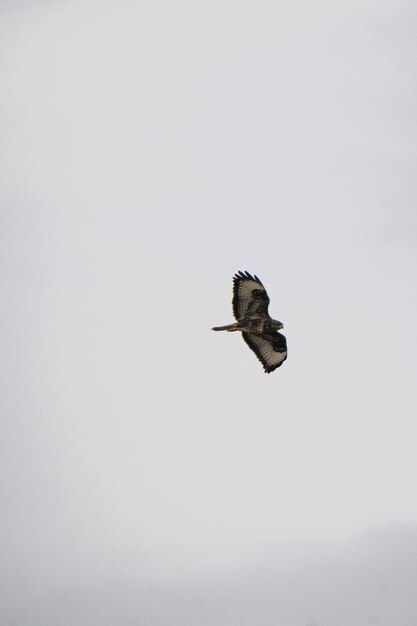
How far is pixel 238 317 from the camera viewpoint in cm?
4347

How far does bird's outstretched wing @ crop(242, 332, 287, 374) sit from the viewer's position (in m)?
44.7

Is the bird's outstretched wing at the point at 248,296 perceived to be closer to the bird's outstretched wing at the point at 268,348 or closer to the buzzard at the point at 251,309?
the buzzard at the point at 251,309

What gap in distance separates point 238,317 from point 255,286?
1.53 m

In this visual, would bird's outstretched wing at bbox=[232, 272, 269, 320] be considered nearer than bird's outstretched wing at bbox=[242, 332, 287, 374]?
Yes

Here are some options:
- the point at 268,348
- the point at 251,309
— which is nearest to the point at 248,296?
the point at 251,309

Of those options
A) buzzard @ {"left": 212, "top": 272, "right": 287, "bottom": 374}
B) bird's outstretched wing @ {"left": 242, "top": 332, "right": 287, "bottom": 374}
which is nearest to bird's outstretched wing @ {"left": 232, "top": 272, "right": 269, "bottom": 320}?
buzzard @ {"left": 212, "top": 272, "right": 287, "bottom": 374}

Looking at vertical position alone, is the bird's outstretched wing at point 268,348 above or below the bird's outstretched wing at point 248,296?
below

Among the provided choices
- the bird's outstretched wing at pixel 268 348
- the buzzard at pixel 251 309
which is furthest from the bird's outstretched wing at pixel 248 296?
the bird's outstretched wing at pixel 268 348

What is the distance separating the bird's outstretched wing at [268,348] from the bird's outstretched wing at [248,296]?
1.64 m

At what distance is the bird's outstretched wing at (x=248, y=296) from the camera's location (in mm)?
43031

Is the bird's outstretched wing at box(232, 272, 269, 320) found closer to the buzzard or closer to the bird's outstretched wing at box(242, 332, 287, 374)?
the buzzard

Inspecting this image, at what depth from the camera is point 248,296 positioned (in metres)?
43.3

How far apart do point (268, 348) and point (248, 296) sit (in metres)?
3.07

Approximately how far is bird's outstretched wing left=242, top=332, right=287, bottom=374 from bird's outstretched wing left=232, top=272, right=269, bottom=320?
164cm
